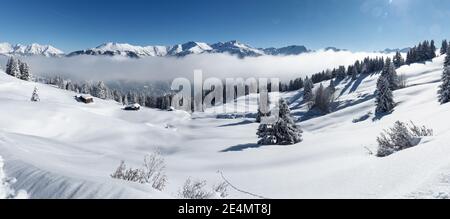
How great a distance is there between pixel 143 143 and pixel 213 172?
→ 24.2 m

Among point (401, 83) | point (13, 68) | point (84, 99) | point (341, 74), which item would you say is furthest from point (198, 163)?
point (341, 74)

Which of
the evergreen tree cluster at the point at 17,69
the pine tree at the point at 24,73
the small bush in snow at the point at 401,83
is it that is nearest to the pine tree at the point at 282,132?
the small bush in snow at the point at 401,83

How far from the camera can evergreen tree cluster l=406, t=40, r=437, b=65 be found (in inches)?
5463

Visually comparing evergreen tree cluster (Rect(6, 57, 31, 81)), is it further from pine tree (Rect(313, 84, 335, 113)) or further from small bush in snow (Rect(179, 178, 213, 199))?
small bush in snow (Rect(179, 178, 213, 199))

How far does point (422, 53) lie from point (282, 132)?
128673 millimetres

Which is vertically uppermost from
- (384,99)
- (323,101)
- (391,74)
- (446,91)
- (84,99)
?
(391,74)

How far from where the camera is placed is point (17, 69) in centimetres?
10719

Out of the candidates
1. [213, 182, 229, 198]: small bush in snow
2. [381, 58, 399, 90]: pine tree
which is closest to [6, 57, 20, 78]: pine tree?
[381, 58, 399, 90]: pine tree

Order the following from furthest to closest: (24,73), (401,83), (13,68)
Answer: (24,73)
(13,68)
(401,83)

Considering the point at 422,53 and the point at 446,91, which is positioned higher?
the point at 422,53

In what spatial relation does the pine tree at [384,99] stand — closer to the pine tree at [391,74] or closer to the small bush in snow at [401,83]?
the pine tree at [391,74]

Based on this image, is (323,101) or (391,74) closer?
(391,74)

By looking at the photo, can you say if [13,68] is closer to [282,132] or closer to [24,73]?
[24,73]

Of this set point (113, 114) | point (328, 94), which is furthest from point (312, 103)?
point (113, 114)
